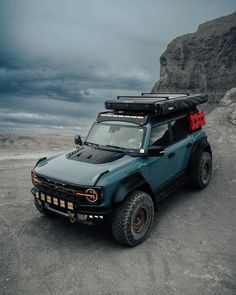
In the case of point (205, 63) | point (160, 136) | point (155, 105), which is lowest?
point (160, 136)

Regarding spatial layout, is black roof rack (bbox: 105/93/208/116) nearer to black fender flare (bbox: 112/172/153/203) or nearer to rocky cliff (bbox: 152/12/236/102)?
black fender flare (bbox: 112/172/153/203)

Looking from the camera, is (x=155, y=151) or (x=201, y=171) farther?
(x=201, y=171)

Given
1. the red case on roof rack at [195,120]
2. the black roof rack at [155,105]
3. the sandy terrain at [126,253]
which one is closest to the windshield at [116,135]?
the black roof rack at [155,105]

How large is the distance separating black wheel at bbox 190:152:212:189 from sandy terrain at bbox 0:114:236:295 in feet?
0.74

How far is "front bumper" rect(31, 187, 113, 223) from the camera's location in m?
5.76

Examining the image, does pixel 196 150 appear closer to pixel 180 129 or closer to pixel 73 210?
pixel 180 129

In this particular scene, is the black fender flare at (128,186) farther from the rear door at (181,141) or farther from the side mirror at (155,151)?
the rear door at (181,141)

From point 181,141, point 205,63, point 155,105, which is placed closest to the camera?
point 155,105

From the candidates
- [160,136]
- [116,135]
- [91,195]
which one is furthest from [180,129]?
[91,195]

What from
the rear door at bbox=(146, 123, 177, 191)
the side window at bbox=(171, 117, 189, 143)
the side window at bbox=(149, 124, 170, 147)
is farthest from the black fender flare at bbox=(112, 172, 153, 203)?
the side window at bbox=(171, 117, 189, 143)

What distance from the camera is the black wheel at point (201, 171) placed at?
8.20 m

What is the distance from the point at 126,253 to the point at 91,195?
46.3 inches

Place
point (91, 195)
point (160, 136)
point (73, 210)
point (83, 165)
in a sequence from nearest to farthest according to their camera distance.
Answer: point (91, 195) < point (73, 210) < point (83, 165) < point (160, 136)

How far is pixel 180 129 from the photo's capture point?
25.8ft
